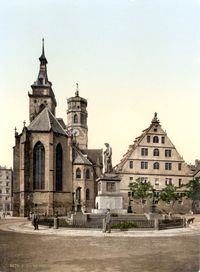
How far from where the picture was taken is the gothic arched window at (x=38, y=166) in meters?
48.8

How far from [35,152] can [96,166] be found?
14714mm

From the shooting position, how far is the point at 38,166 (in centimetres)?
4925

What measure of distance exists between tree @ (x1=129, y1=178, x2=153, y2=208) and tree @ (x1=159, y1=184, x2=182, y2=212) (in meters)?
1.78

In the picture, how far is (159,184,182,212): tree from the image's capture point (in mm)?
49625

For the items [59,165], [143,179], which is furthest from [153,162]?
[59,165]

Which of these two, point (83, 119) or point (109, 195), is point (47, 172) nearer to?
point (109, 195)

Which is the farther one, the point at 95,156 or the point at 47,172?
the point at 95,156

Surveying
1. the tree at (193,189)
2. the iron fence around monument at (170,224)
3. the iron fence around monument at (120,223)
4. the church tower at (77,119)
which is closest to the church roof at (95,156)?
the tree at (193,189)

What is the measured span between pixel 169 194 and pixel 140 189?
13.3 feet

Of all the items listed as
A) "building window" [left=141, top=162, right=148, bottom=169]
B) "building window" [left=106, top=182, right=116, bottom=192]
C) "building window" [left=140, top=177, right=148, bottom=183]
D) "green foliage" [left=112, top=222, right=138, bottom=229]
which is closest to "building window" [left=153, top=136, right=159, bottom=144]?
"building window" [left=141, top=162, right=148, bottom=169]

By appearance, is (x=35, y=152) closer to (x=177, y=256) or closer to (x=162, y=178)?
(x=162, y=178)

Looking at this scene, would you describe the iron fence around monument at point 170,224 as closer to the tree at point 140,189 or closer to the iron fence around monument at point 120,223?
the iron fence around monument at point 120,223

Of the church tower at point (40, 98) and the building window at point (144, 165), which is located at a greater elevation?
the church tower at point (40, 98)

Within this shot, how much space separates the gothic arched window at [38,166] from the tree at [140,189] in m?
12.6
